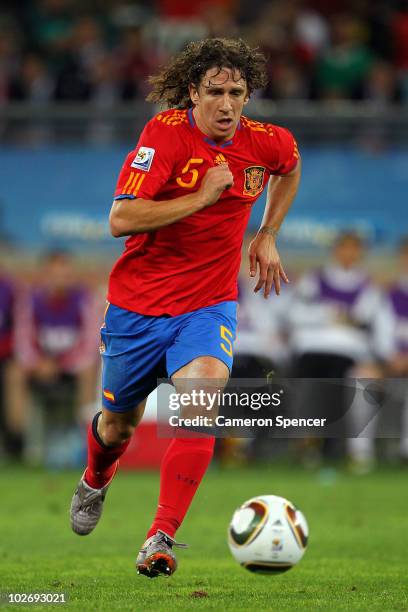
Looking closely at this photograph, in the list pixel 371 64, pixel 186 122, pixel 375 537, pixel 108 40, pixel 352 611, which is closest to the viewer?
pixel 352 611

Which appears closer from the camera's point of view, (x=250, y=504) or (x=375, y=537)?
(x=250, y=504)

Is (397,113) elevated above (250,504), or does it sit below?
above

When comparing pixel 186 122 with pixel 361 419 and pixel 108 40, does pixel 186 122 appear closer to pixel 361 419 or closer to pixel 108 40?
pixel 361 419

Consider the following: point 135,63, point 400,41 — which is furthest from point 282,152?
point 400,41

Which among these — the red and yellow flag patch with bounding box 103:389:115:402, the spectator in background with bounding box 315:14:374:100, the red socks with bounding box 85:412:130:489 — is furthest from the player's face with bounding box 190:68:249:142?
the spectator in background with bounding box 315:14:374:100

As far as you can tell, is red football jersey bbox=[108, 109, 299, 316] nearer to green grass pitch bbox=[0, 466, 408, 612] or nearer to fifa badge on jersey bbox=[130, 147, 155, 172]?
fifa badge on jersey bbox=[130, 147, 155, 172]

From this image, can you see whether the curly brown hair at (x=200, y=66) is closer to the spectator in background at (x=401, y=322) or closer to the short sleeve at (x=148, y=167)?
the short sleeve at (x=148, y=167)

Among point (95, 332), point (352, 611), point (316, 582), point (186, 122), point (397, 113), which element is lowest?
point (95, 332)

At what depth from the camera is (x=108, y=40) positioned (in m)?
16.9

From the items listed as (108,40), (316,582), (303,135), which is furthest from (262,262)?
(108,40)

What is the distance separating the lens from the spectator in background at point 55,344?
44.3 ft

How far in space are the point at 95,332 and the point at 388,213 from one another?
340 cm

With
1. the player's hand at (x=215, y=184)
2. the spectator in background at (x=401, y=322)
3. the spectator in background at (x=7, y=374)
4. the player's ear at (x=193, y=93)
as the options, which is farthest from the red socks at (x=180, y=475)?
the spectator in background at (x=7, y=374)

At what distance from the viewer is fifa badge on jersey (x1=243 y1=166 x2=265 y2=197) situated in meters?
6.26
